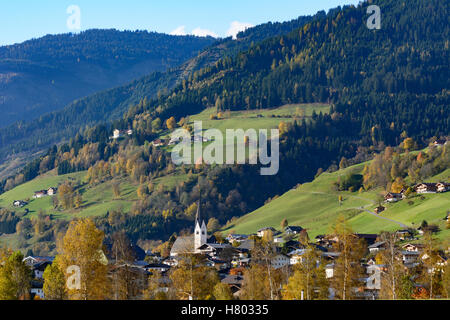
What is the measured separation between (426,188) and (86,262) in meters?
126

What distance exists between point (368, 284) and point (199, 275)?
21154mm

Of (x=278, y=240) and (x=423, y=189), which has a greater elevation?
(x=423, y=189)

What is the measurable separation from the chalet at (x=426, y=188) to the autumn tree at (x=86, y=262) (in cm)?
12132

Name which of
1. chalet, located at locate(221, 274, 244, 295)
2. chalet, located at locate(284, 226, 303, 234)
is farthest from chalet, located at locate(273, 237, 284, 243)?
chalet, located at locate(221, 274, 244, 295)

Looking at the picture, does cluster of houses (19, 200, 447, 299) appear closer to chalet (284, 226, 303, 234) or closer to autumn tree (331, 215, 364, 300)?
chalet (284, 226, 303, 234)

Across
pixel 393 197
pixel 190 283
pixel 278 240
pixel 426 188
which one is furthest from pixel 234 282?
pixel 393 197

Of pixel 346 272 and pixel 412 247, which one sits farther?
pixel 412 247

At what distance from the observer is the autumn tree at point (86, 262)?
2486 inches

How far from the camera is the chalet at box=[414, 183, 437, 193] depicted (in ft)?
575

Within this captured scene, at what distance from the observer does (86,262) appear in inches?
2579

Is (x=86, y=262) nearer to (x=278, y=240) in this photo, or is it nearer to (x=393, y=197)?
(x=278, y=240)

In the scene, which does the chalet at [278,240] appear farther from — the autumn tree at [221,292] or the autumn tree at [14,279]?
the autumn tree at [221,292]
